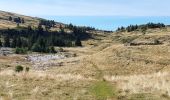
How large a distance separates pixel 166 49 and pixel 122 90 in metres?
67.0

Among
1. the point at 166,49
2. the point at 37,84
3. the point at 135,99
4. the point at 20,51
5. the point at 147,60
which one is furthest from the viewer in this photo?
the point at 20,51

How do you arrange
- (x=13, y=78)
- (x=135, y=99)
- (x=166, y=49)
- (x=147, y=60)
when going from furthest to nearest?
(x=166, y=49), (x=147, y=60), (x=13, y=78), (x=135, y=99)

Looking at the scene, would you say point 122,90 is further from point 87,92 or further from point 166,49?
point 166,49

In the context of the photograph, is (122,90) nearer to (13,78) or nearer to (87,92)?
(87,92)

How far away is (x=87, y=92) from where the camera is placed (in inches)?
904

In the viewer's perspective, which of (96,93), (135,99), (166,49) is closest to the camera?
(135,99)

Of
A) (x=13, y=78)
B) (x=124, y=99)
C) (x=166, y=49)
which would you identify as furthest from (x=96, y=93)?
(x=166, y=49)

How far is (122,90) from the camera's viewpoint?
23.5 m

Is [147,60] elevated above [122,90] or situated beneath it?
situated beneath

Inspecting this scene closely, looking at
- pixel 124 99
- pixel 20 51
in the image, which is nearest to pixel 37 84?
pixel 124 99

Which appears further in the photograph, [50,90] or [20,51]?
[20,51]

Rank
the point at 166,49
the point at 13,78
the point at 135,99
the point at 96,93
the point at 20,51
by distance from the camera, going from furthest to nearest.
→ the point at 20,51 < the point at 166,49 < the point at 13,78 < the point at 96,93 < the point at 135,99

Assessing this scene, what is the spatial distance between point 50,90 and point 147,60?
174 feet

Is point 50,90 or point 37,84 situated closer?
point 50,90
